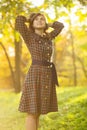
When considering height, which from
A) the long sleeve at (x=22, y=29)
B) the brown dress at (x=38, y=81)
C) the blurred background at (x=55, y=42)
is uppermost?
the long sleeve at (x=22, y=29)

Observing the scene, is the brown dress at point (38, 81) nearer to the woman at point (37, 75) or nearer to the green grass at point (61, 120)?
the woman at point (37, 75)

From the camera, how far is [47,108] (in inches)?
225

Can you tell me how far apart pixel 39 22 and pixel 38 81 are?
848 mm

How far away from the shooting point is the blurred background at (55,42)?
28.7 ft

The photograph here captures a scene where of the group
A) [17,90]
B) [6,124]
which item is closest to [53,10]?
[6,124]

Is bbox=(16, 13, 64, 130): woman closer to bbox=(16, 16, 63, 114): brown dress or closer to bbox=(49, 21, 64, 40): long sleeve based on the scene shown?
bbox=(16, 16, 63, 114): brown dress

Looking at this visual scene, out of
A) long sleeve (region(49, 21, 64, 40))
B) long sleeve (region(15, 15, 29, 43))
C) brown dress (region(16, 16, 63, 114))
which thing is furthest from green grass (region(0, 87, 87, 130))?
long sleeve (region(15, 15, 29, 43))

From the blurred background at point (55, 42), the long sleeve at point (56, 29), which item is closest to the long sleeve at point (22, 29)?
the long sleeve at point (56, 29)

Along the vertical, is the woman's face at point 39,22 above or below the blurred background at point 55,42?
above

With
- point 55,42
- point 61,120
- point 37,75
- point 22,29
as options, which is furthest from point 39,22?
point 55,42

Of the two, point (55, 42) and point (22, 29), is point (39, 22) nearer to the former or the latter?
point (22, 29)

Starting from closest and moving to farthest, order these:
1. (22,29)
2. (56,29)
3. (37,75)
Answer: (37,75) → (22,29) → (56,29)

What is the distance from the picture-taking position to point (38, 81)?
18.6 ft

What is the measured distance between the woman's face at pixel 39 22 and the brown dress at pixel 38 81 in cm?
11
